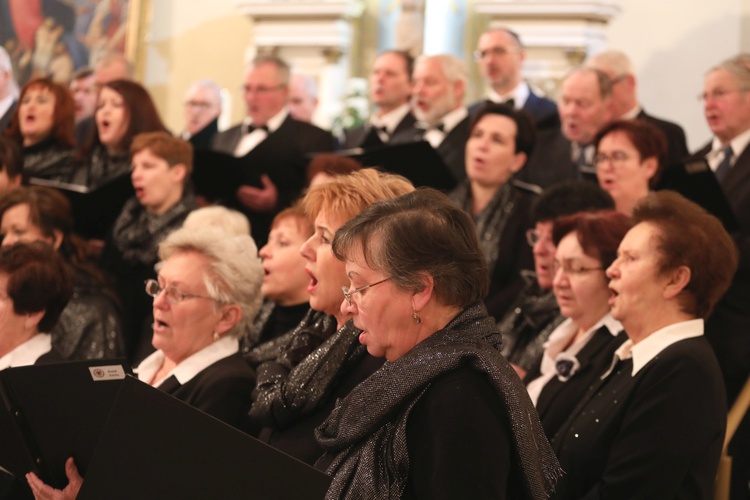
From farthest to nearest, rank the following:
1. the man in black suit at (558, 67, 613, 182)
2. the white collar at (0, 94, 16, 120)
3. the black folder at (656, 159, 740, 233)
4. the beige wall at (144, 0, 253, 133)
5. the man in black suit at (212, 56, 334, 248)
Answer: the beige wall at (144, 0, 253, 133) < the white collar at (0, 94, 16, 120) < the man in black suit at (558, 67, 613, 182) < the man in black suit at (212, 56, 334, 248) < the black folder at (656, 159, 740, 233)

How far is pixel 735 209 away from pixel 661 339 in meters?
1.86

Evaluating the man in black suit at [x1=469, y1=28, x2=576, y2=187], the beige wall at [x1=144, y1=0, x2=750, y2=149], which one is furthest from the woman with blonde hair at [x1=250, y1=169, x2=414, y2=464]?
the beige wall at [x1=144, y1=0, x2=750, y2=149]

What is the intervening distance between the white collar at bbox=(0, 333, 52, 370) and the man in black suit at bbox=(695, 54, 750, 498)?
263cm

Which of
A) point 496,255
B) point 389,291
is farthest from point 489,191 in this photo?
point 389,291

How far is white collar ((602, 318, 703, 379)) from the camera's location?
3.44 m

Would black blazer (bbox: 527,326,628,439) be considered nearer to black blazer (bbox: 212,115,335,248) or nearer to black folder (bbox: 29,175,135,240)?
black blazer (bbox: 212,115,335,248)

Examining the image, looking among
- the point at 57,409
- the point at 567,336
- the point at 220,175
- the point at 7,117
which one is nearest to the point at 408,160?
the point at 220,175

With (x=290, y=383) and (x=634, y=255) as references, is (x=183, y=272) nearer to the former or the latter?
(x=290, y=383)

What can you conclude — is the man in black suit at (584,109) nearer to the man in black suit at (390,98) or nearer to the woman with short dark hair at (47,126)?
the man in black suit at (390,98)

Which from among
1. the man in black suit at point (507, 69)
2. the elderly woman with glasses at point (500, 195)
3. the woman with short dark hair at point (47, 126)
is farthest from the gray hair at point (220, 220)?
the man in black suit at point (507, 69)

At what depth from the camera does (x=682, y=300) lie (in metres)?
3.51

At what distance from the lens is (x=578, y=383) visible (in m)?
3.92

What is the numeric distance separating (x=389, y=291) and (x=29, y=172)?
439 cm

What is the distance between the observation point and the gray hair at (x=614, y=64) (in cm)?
657
